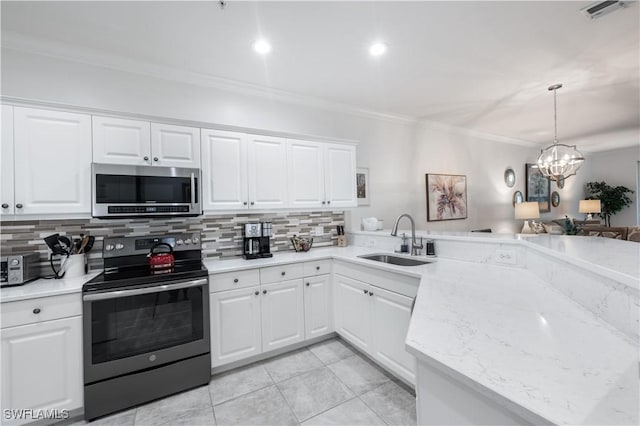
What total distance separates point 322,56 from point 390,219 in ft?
8.00

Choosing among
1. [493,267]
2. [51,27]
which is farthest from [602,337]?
[51,27]

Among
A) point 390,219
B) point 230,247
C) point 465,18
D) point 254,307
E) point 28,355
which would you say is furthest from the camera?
point 390,219

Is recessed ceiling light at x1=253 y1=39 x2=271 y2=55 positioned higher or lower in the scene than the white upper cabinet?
higher

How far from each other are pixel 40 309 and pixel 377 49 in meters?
3.15

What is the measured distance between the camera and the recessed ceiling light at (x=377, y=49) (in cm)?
245

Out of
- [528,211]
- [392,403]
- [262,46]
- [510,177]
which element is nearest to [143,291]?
[392,403]

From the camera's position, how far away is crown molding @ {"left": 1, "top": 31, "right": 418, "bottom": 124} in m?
2.24

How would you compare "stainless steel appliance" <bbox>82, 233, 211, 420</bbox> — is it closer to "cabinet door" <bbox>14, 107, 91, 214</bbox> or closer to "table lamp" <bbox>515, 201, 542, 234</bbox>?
"cabinet door" <bbox>14, 107, 91, 214</bbox>

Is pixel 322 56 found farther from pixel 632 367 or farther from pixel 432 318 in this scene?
pixel 632 367

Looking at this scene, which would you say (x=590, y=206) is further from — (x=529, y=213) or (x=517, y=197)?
(x=529, y=213)

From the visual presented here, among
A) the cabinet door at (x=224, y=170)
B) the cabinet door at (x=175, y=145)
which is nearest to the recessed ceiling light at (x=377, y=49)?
the cabinet door at (x=224, y=170)

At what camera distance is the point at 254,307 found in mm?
2473

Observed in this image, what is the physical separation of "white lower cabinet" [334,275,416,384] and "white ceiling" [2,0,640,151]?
6.84ft

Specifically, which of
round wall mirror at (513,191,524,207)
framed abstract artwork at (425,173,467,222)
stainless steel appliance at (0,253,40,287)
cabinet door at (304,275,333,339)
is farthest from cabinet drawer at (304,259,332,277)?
round wall mirror at (513,191,524,207)
